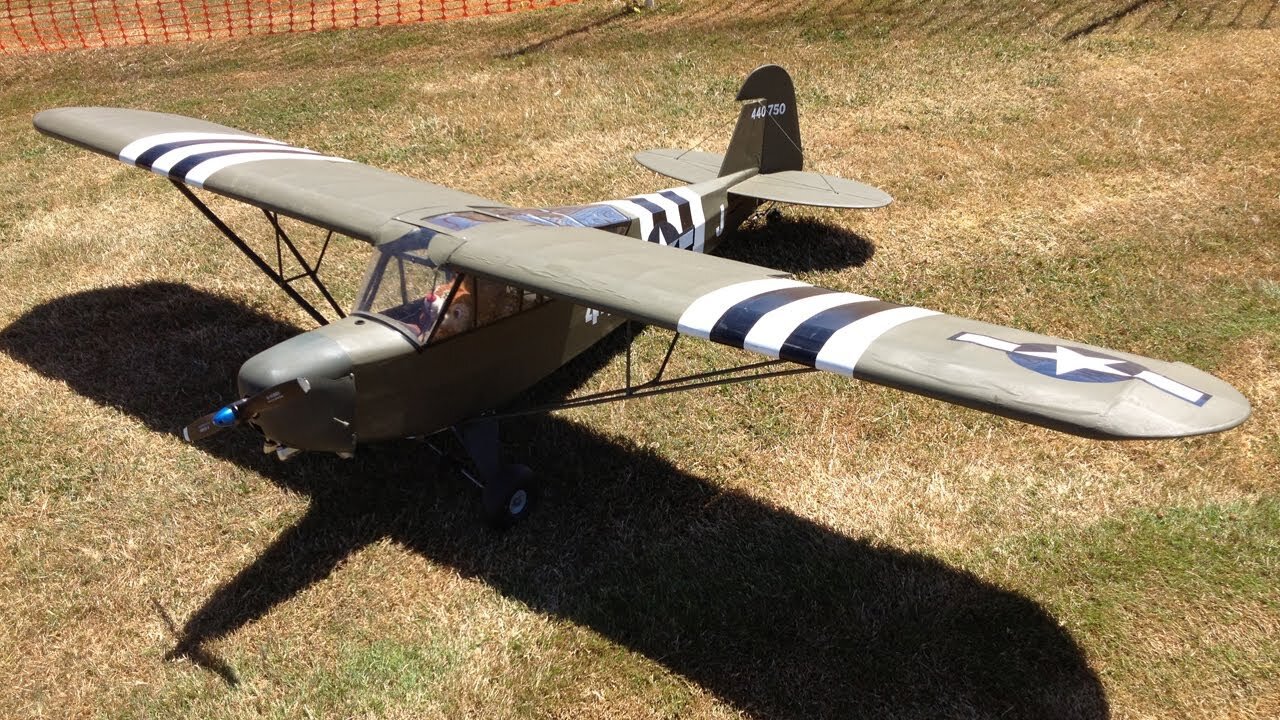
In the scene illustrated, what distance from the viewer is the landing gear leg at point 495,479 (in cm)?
659

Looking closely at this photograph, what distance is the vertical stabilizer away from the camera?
9930 mm

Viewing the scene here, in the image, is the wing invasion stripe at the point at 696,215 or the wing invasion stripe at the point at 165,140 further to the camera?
the wing invasion stripe at the point at 696,215

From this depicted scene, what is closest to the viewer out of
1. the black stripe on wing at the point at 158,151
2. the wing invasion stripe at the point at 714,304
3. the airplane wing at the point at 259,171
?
the wing invasion stripe at the point at 714,304

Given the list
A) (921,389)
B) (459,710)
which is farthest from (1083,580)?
(459,710)

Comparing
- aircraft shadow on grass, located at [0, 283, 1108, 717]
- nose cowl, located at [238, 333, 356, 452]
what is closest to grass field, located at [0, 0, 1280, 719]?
aircraft shadow on grass, located at [0, 283, 1108, 717]

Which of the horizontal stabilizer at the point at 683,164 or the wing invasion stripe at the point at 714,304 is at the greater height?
the wing invasion stripe at the point at 714,304

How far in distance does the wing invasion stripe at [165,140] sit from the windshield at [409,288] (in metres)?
3.36

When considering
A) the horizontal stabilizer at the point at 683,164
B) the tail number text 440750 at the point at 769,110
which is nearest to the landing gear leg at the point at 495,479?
the horizontal stabilizer at the point at 683,164

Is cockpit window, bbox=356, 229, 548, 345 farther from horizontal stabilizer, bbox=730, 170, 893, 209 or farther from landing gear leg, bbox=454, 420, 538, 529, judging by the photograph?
horizontal stabilizer, bbox=730, 170, 893, 209

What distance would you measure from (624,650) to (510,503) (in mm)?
1464

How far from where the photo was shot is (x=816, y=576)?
6.24m

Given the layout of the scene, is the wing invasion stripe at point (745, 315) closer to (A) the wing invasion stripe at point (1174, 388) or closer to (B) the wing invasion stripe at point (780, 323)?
(B) the wing invasion stripe at point (780, 323)

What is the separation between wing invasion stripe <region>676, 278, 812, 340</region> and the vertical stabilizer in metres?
4.80

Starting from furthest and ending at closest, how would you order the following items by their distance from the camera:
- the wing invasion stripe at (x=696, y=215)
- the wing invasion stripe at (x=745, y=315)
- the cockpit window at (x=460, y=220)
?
the wing invasion stripe at (x=696, y=215) < the cockpit window at (x=460, y=220) < the wing invasion stripe at (x=745, y=315)
